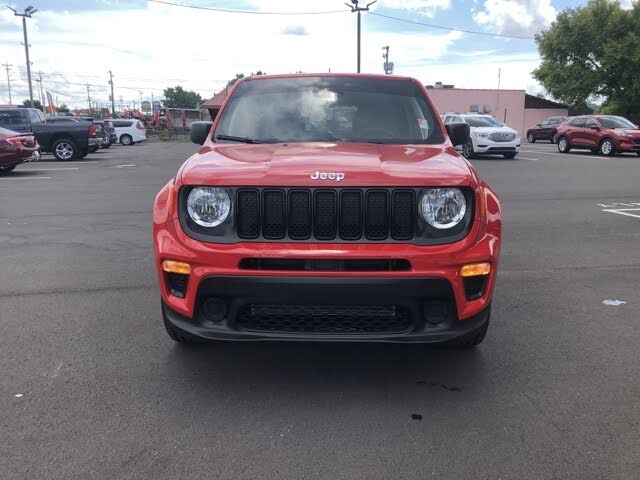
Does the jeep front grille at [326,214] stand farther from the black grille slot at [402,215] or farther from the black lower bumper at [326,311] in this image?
the black lower bumper at [326,311]

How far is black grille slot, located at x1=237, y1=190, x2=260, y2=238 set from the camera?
3.07 m

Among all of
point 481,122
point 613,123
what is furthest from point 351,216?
point 613,123

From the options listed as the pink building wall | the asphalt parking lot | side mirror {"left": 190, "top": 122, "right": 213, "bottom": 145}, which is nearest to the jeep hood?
side mirror {"left": 190, "top": 122, "right": 213, "bottom": 145}

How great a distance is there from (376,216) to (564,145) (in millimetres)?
23762

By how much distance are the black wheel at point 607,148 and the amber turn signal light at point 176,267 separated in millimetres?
21917

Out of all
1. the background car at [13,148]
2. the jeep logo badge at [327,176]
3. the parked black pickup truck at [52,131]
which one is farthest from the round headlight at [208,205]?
the parked black pickup truck at [52,131]

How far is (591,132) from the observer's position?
2259 cm

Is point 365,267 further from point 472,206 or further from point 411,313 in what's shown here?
point 472,206

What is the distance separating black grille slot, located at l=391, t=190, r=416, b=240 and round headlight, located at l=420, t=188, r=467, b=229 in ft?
0.22

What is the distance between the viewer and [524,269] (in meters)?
6.04

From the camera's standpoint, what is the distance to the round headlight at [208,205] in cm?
312

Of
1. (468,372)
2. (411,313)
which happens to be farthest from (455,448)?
(468,372)

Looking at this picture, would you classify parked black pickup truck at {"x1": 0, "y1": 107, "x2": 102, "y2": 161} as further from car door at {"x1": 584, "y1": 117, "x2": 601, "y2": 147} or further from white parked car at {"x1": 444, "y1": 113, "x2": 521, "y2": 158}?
car door at {"x1": 584, "y1": 117, "x2": 601, "y2": 147}

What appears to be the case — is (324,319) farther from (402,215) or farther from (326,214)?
(402,215)
